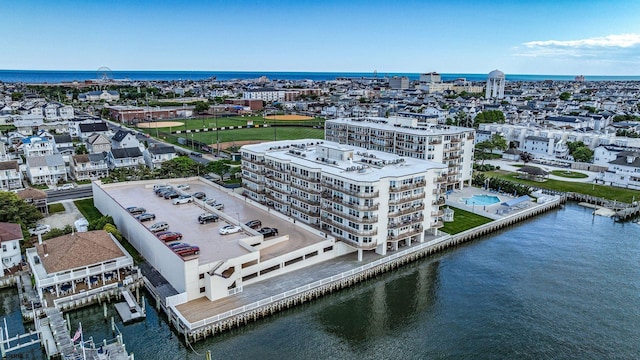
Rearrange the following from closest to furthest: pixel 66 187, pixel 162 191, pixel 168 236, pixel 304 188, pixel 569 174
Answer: pixel 168 236 < pixel 304 188 < pixel 162 191 < pixel 66 187 < pixel 569 174

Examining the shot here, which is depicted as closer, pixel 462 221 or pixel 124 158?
pixel 462 221

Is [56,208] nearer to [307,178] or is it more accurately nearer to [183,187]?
[183,187]

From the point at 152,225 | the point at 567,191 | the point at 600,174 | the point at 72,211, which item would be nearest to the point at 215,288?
the point at 152,225

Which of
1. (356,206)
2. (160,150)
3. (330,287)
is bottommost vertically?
(330,287)

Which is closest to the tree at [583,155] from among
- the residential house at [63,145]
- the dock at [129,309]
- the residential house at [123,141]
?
the residential house at [123,141]

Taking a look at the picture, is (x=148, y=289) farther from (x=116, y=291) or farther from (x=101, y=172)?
(x=101, y=172)

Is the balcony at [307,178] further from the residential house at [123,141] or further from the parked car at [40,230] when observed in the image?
the residential house at [123,141]

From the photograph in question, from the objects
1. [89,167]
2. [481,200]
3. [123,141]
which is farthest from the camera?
[123,141]

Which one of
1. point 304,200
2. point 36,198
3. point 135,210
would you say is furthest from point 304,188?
point 36,198
